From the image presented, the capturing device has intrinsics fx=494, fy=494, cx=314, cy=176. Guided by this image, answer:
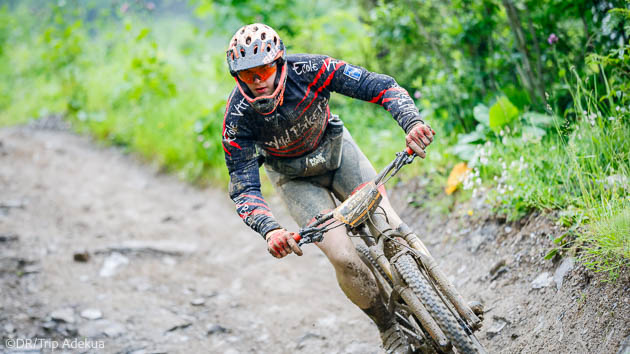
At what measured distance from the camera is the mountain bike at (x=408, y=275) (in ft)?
8.38

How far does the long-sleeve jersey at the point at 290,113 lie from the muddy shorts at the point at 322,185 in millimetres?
290

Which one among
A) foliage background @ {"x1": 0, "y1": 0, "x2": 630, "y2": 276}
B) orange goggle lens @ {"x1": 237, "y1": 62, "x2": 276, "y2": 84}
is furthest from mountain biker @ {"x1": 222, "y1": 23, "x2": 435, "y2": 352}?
foliage background @ {"x1": 0, "y1": 0, "x2": 630, "y2": 276}

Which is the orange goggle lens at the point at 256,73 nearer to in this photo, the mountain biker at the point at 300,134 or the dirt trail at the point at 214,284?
the mountain biker at the point at 300,134

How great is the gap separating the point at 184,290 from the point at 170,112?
14.7ft

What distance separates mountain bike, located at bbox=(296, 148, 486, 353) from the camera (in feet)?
8.38

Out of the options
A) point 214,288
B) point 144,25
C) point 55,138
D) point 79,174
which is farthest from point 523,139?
point 55,138

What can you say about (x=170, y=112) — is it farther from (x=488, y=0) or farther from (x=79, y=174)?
(x=488, y=0)

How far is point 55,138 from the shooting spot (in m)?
10.1

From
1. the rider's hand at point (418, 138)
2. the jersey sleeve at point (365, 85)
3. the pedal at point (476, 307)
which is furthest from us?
the jersey sleeve at point (365, 85)

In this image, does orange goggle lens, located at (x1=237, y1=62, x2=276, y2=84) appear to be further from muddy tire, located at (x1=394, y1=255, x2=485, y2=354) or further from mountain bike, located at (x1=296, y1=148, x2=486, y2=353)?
muddy tire, located at (x1=394, y1=255, x2=485, y2=354)

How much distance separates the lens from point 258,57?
2830 mm

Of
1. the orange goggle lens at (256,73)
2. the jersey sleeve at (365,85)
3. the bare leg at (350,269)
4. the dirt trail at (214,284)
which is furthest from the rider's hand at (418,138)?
the dirt trail at (214,284)

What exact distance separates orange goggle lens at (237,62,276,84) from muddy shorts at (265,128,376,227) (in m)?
0.76

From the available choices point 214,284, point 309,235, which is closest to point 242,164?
point 309,235
